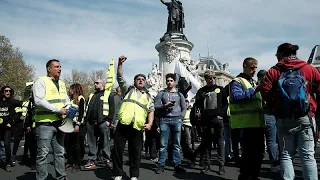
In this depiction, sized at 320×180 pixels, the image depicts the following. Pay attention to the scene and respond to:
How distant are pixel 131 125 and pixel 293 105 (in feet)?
8.81

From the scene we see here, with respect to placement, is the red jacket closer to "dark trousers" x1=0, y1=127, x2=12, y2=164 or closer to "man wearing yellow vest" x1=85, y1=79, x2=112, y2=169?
"man wearing yellow vest" x1=85, y1=79, x2=112, y2=169

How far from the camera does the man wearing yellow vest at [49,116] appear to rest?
15.4 feet

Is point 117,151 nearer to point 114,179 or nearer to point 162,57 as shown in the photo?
point 114,179

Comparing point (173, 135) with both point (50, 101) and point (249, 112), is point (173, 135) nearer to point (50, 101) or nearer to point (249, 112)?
point (249, 112)

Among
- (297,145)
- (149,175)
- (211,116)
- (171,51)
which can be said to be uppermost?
(171,51)

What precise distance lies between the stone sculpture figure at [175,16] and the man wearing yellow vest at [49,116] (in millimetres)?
19562

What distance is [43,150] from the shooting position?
15.5ft

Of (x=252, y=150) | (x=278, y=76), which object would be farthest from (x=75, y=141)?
(x=278, y=76)

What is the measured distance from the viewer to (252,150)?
191 inches

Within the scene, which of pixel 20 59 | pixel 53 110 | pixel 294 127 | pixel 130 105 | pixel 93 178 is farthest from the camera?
pixel 20 59

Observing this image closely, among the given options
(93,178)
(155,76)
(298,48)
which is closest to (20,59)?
(155,76)

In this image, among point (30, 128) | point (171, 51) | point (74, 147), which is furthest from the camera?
point (171, 51)

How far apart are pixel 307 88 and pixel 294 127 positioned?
52cm

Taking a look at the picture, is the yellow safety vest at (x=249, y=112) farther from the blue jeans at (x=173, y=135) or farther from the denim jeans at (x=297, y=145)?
the blue jeans at (x=173, y=135)
